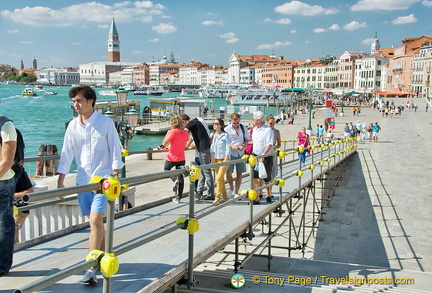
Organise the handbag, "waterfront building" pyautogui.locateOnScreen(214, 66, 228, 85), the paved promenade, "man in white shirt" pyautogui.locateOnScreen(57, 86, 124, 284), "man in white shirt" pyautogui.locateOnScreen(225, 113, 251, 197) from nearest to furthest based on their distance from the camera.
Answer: "man in white shirt" pyautogui.locateOnScreen(57, 86, 124, 284) < the handbag < "man in white shirt" pyautogui.locateOnScreen(225, 113, 251, 197) < the paved promenade < "waterfront building" pyautogui.locateOnScreen(214, 66, 228, 85)

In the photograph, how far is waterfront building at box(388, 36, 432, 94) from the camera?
95.4 meters

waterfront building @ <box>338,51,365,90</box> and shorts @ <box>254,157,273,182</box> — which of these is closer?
shorts @ <box>254,157,273,182</box>

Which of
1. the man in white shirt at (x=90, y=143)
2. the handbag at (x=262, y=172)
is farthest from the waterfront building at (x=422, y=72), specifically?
the man in white shirt at (x=90, y=143)

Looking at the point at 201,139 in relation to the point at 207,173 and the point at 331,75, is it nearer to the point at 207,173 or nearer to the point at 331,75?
the point at 207,173

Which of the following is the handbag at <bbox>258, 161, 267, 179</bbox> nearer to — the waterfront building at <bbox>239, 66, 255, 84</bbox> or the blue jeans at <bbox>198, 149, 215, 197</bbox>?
the blue jeans at <bbox>198, 149, 215, 197</bbox>

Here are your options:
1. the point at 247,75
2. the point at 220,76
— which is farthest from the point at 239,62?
the point at 220,76

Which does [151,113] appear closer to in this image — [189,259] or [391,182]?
[391,182]

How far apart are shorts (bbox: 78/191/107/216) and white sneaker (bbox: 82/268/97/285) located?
46 cm

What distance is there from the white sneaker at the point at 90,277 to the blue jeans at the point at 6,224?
688 millimetres

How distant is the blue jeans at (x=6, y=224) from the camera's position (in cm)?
338

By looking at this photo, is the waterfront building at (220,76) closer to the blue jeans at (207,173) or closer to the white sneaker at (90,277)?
the blue jeans at (207,173)

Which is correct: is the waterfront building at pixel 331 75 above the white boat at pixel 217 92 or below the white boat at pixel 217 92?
above

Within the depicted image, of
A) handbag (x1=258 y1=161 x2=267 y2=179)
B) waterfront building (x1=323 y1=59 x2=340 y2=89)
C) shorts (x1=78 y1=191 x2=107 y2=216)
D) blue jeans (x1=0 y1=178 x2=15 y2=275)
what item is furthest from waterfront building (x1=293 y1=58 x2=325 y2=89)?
blue jeans (x1=0 y1=178 x2=15 y2=275)

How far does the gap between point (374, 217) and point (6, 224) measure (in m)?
11.8
